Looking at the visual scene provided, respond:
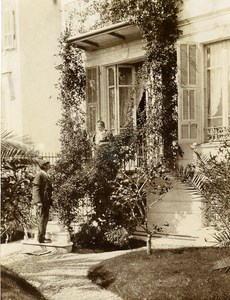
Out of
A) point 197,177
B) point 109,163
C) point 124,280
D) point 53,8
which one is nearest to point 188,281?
point 124,280

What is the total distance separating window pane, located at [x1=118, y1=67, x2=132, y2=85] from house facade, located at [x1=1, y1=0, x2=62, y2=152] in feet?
2.43

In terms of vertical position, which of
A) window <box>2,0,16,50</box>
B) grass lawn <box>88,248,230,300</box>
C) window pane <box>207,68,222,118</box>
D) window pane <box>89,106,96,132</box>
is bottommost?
grass lawn <box>88,248,230,300</box>

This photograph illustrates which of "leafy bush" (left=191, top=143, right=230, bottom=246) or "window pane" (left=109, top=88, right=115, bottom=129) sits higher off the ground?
"window pane" (left=109, top=88, right=115, bottom=129)

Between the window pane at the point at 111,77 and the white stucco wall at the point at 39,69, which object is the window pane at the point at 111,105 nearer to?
the window pane at the point at 111,77

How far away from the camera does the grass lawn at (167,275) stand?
395 cm

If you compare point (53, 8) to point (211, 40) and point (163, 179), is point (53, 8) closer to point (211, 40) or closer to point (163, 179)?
point (211, 40)

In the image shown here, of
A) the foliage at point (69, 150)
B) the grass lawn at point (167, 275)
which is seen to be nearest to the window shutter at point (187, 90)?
the foliage at point (69, 150)

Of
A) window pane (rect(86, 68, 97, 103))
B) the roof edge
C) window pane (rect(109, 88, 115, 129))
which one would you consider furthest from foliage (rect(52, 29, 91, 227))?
window pane (rect(109, 88, 115, 129))

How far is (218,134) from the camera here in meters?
4.58

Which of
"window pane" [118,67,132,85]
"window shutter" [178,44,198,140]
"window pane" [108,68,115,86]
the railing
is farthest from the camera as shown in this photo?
"window pane" [108,68,115,86]

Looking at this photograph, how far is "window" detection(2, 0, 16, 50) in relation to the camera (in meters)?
4.20

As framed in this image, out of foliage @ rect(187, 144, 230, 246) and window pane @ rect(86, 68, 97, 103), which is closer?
foliage @ rect(187, 144, 230, 246)

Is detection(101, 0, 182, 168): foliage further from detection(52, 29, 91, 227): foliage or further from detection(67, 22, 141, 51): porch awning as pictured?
detection(52, 29, 91, 227): foliage

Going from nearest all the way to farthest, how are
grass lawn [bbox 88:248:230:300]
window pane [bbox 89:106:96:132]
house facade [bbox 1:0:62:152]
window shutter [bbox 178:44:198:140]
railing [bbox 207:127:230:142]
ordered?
grass lawn [bbox 88:248:230:300]
house facade [bbox 1:0:62:152]
railing [bbox 207:127:230:142]
window shutter [bbox 178:44:198:140]
window pane [bbox 89:106:96:132]
